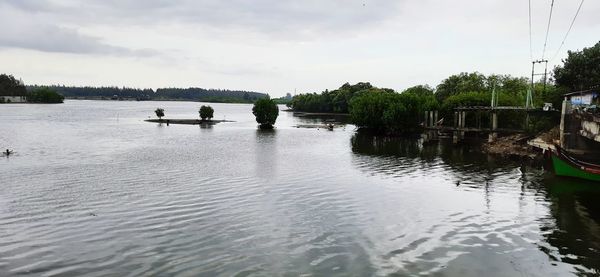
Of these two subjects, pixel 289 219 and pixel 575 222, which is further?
pixel 575 222

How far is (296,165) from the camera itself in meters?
49.8

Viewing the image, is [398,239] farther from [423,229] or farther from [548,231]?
[548,231]

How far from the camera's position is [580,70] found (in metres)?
68.2

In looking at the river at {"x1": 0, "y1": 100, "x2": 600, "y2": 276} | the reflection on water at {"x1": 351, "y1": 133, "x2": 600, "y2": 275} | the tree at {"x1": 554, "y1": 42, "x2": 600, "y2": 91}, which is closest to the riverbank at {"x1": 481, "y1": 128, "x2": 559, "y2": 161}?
the reflection on water at {"x1": 351, "y1": 133, "x2": 600, "y2": 275}

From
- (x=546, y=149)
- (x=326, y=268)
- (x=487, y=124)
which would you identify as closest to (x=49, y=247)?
(x=326, y=268)

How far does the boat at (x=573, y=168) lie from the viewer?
133 feet

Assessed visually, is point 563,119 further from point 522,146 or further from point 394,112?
point 394,112

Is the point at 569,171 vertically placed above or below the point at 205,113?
below

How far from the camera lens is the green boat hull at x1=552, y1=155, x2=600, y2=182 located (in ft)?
135

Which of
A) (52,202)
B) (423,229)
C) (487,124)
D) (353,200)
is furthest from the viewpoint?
(487,124)

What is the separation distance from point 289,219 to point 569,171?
102ft

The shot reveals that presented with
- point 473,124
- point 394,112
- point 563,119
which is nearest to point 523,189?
point 563,119

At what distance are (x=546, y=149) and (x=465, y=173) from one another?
39.3 feet

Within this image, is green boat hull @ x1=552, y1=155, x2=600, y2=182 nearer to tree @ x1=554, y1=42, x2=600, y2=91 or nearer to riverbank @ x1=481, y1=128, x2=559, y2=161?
riverbank @ x1=481, y1=128, x2=559, y2=161
